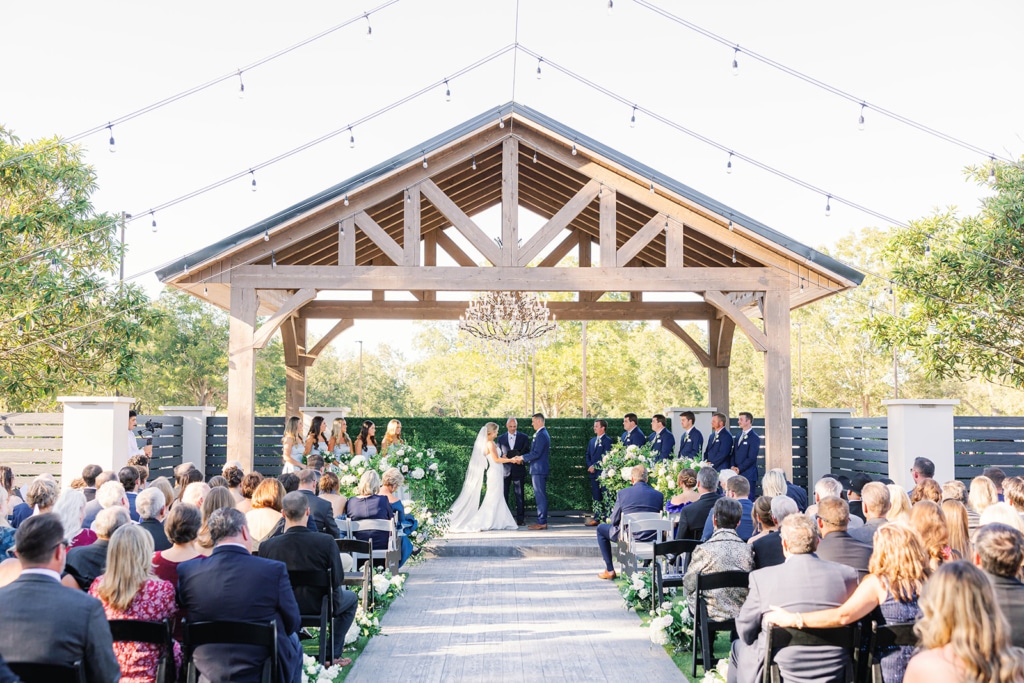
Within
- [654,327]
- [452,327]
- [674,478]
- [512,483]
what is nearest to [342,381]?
[452,327]

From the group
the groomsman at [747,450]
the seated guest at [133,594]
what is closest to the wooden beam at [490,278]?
the groomsman at [747,450]

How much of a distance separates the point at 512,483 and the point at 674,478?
4468 millimetres

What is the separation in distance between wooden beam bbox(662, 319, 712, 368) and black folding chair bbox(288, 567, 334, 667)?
36.3ft

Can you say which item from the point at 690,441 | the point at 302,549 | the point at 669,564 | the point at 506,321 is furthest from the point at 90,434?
the point at 690,441

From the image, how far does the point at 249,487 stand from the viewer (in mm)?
7059

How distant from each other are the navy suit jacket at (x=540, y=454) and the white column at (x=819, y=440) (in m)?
4.66

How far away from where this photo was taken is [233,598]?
4.45m

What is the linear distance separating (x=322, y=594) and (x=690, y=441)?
7960 millimetres

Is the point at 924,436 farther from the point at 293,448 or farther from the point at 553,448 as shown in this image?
the point at 293,448

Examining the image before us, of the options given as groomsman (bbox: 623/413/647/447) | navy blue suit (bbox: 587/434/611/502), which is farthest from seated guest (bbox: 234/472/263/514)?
navy blue suit (bbox: 587/434/611/502)

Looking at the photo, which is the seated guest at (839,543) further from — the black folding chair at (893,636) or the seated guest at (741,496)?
the seated guest at (741,496)

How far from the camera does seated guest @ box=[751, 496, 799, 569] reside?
5707 mm

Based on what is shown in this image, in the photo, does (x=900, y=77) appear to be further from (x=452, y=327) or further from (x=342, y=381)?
(x=342, y=381)

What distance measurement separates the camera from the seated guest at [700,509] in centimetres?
749
